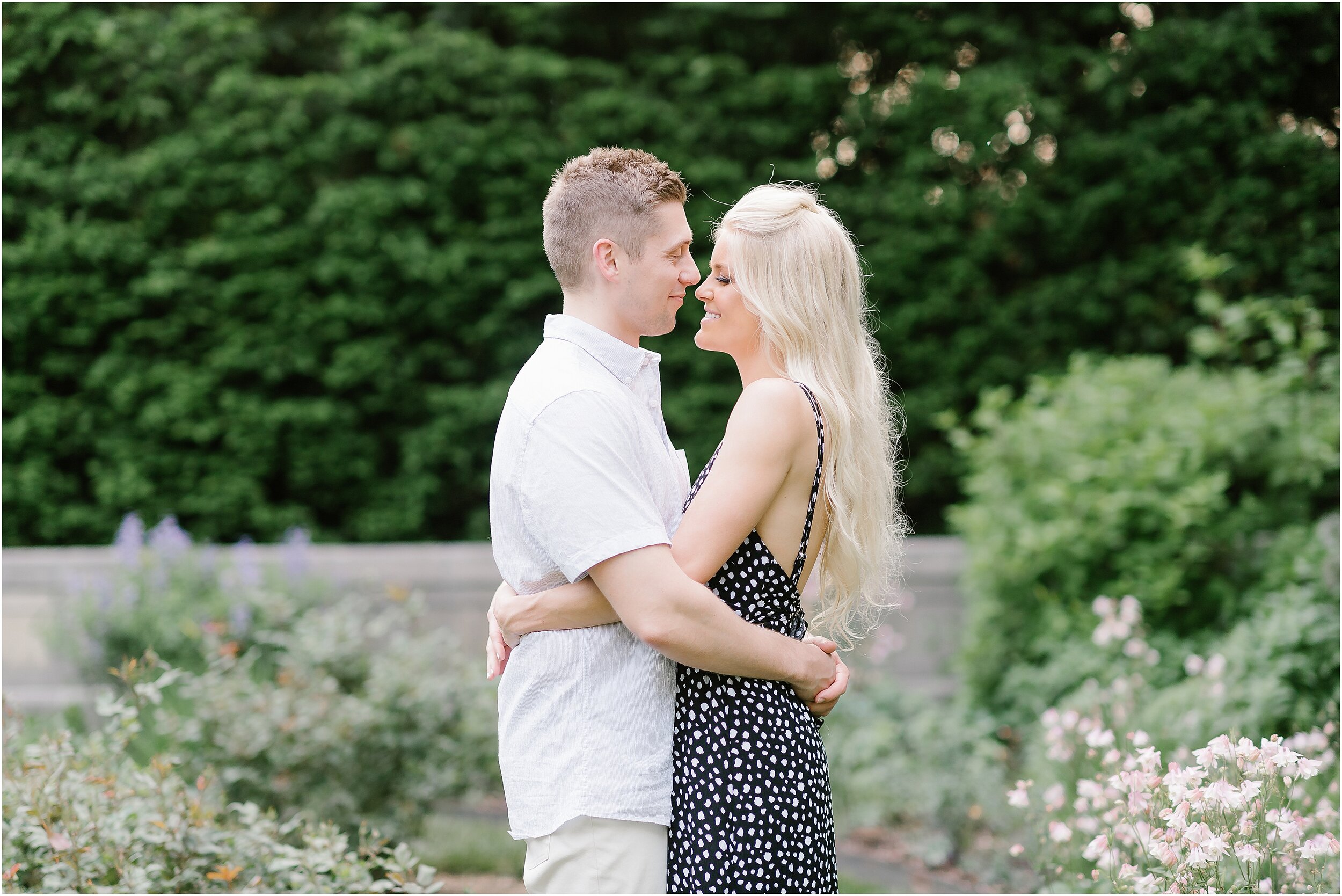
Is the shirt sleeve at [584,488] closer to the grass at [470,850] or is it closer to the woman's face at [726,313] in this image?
the woman's face at [726,313]

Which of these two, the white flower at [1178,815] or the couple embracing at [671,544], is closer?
the couple embracing at [671,544]

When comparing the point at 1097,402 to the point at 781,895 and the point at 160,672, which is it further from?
the point at 160,672

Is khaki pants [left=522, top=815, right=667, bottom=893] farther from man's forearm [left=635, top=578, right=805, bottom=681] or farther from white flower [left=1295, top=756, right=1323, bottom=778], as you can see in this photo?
white flower [left=1295, top=756, right=1323, bottom=778]

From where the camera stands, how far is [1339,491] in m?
4.88

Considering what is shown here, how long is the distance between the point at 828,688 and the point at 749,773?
0.24 m

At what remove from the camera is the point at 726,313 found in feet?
7.04

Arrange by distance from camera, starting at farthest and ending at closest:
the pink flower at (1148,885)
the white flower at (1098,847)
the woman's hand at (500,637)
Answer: the white flower at (1098,847), the pink flower at (1148,885), the woman's hand at (500,637)

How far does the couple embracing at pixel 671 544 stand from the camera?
1.87m

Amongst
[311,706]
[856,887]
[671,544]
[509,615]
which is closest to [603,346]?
[671,544]

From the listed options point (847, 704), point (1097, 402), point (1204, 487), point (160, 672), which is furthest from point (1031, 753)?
point (160, 672)

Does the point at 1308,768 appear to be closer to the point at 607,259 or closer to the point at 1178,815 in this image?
the point at 1178,815

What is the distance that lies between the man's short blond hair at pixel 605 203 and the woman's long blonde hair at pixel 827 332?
164 millimetres

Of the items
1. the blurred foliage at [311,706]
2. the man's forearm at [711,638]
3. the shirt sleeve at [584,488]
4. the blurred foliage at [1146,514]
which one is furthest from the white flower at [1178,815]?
the blurred foliage at [311,706]

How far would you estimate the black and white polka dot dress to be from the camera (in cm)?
192
